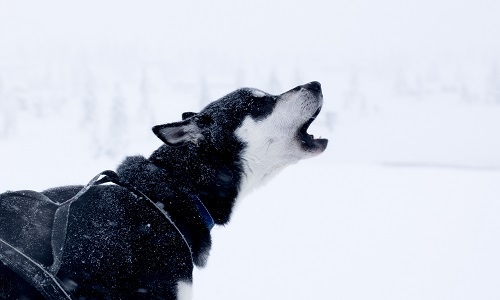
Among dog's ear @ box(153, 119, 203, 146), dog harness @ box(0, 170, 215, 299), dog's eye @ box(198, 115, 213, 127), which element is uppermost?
dog's eye @ box(198, 115, 213, 127)

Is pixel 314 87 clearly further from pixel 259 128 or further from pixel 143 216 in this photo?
pixel 143 216

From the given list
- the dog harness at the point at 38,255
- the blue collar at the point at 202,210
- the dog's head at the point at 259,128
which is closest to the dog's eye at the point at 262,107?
the dog's head at the point at 259,128

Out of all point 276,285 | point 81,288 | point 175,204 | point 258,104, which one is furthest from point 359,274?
point 81,288

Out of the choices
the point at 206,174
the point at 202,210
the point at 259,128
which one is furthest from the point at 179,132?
the point at 259,128

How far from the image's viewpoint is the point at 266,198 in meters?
8.25

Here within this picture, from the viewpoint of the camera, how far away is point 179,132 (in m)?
2.13

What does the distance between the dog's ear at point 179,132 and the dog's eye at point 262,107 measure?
42 cm

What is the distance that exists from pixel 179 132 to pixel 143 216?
1.55 ft

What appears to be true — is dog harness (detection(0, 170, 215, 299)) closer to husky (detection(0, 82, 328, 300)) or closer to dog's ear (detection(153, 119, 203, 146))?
husky (detection(0, 82, 328, 300))

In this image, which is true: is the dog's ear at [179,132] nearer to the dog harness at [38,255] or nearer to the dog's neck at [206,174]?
the dog's neck at [206,174]

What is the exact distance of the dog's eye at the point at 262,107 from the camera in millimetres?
2543

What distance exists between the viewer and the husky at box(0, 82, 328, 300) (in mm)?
1635

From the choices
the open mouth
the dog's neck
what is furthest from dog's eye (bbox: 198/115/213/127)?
the open mouth

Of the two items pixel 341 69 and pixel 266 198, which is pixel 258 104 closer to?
pixel 266 198
